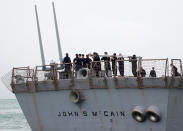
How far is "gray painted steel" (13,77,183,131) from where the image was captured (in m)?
22.2

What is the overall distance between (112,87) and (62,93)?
10.2 ft

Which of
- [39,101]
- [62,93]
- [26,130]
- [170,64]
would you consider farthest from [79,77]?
[26,130]

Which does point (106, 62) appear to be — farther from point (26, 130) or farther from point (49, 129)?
point (26, 130)

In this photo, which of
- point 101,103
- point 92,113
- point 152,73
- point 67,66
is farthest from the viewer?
point 67,66

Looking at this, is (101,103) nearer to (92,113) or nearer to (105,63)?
(92,113)

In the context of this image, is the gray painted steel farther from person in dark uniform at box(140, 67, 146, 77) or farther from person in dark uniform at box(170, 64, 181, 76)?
person in dark uniform at box(140, 67, 146, 77)

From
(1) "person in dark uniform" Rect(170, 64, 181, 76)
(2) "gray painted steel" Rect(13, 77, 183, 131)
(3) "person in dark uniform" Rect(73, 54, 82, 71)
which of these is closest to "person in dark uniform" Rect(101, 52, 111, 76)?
(2) "gray painted steel" Rect(13, 77, 183, 131)

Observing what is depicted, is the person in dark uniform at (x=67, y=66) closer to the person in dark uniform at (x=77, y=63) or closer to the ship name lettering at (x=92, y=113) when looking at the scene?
the person in dark uniform at (x=77, y=63)

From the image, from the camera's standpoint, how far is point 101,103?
24.1 meters

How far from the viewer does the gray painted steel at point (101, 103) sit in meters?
22.2

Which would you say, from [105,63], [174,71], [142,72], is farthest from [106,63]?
[174,71]

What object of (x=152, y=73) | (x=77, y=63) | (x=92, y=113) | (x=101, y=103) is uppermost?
(x=77, y=63)

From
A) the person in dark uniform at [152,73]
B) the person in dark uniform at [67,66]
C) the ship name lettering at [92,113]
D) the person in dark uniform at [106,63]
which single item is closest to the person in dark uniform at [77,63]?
the person in dark uniform at [67,66]

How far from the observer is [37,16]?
1249 inches
